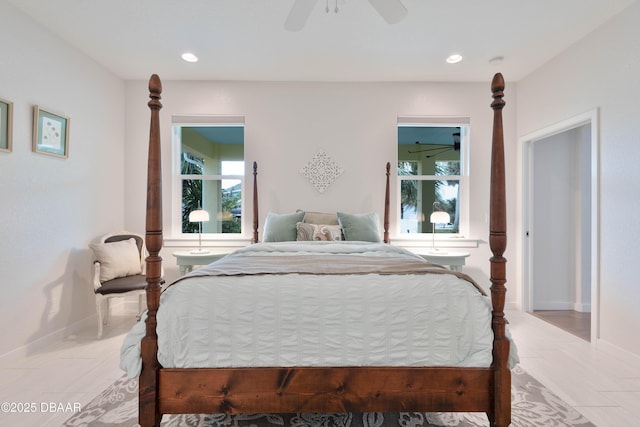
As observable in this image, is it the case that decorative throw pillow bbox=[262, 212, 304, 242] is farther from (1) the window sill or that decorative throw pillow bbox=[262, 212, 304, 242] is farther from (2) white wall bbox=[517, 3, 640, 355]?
(2) white wall bbox=[517, 3, 640, 355]

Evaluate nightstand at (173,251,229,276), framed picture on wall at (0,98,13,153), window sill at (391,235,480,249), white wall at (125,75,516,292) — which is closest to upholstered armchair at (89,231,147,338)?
nightstand at (173,251,229,276)

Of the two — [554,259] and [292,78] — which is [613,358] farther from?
[292,78]

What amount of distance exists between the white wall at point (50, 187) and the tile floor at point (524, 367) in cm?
34

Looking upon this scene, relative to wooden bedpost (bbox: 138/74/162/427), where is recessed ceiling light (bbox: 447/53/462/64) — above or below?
above

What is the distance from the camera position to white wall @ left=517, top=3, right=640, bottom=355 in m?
2.31

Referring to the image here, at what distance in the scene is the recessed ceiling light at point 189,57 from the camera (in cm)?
302

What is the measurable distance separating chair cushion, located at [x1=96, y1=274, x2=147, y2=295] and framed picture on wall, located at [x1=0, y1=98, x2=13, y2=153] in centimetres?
127

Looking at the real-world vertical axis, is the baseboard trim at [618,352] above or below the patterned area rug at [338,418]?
above

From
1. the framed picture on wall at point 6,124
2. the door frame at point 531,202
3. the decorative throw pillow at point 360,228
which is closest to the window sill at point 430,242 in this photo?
the door frame at point 531,202

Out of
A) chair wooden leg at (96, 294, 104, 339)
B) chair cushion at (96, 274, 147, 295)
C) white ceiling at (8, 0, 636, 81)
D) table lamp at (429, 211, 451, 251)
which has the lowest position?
chair wooden leg at (96, 294, 104, 339)

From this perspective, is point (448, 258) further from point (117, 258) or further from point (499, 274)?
point (117, 258)

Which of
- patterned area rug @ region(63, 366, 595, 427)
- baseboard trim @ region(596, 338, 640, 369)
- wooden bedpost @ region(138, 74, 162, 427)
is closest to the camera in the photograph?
wooden bedpost @ region(138, 74, 162, 427)

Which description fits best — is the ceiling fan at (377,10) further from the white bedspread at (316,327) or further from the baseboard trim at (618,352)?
the baseboard trim at (618,352)

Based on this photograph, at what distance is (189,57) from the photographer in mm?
3076
